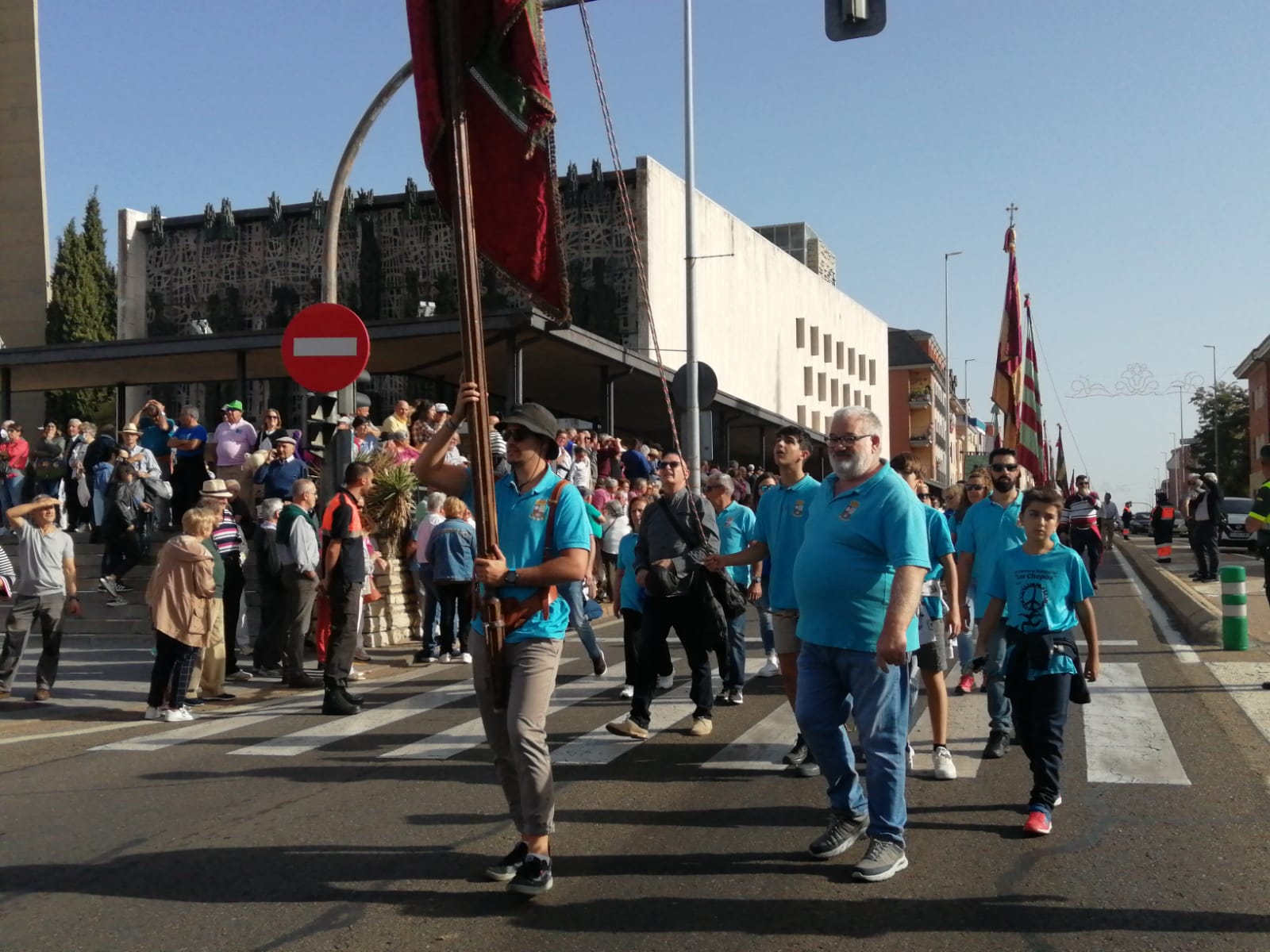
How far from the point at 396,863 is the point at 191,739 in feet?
13.2

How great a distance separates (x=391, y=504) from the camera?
15102 mm

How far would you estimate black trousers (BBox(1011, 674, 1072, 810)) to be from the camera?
237 inches

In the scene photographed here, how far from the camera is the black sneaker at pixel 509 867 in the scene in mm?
5168

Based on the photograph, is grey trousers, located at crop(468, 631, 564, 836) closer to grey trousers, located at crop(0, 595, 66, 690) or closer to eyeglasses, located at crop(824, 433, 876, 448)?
eyeglasses, located at crop(824, 433, 876, 448)

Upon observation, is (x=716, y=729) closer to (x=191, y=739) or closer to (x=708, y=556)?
(x=708, y=556)

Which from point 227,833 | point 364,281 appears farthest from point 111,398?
point 227,833

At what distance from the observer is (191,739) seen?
895 cm

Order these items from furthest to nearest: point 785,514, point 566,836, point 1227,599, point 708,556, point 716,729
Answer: point 1227,599 → point 716,729 → point 708,556 → point 785,514 → point 566,836

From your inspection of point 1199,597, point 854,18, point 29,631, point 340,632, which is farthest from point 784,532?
point 1199,597

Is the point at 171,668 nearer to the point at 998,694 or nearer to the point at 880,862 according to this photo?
the point at 998,694

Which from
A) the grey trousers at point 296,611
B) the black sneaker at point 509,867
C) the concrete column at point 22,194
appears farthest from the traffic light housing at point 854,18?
the concrete column at point 22,194

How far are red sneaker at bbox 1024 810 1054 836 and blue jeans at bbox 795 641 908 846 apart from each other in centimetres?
82

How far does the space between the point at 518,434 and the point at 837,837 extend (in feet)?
7.29

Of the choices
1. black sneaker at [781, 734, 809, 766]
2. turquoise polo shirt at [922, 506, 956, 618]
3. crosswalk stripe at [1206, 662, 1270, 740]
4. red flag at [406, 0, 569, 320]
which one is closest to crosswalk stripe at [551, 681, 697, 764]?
black sneaker at [781, 734, 809, 766]
